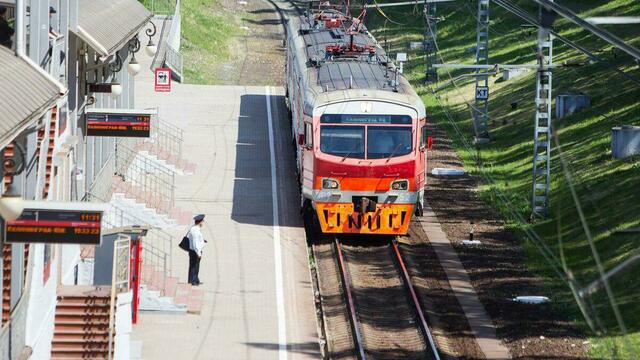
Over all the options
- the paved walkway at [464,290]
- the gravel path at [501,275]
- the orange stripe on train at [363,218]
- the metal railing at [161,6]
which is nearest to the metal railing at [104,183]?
the orange stripe on train at [363,218]

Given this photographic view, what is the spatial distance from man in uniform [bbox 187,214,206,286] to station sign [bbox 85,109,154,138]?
222cm

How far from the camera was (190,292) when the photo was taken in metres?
25.0

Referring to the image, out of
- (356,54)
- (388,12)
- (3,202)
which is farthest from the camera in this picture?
(388,12)

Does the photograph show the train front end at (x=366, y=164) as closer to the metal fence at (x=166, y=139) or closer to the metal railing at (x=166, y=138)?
the metal fence at (x=166, y=139)

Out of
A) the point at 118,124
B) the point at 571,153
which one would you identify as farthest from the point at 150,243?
the point at 571,153

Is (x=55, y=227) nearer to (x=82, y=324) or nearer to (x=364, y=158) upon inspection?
(x=82, y=324)

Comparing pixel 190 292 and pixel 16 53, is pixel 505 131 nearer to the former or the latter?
pixel 190 292

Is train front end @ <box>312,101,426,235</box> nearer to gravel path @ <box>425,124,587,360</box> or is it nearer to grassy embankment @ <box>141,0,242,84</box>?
gravel path @ <box>425,124,587,360</box>

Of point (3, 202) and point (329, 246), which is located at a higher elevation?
point (3, 202)

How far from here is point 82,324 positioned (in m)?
20.7

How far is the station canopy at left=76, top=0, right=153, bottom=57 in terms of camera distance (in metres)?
24.8

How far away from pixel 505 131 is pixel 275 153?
8229mm

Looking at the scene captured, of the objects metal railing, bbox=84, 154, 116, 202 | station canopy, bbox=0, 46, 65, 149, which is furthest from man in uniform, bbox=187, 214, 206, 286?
station canopy, bbox=0, 46, 65, 149

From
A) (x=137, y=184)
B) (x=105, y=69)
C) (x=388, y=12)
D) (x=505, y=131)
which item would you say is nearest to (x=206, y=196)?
(x=137, y=184)
